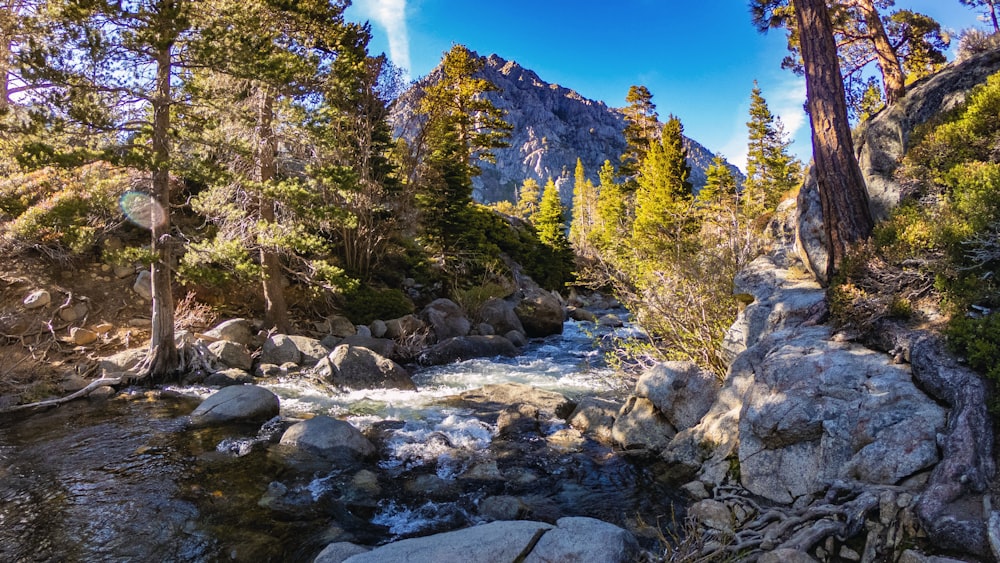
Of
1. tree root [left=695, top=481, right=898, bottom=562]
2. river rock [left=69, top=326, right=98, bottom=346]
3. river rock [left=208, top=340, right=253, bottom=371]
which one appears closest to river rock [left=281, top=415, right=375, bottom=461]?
tree root [left=695, top=481, right=898, bottom=562]

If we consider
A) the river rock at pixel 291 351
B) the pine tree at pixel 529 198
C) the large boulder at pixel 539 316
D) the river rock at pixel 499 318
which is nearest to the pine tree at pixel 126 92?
the river rock at pixel 291 351

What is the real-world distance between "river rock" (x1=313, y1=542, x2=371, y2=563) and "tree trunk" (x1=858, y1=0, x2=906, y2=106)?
37.5ft

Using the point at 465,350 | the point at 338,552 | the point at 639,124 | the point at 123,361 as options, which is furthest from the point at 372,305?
the point at 639,124

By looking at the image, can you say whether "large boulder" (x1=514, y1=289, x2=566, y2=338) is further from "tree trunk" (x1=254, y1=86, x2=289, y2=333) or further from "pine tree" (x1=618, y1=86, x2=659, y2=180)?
"pine tree" (x1=618, y1=86, x2=659, y2=180)

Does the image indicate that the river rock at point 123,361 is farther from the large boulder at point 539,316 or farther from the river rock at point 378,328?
the large boulder at point 539,316

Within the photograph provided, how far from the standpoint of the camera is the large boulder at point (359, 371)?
11086 mm

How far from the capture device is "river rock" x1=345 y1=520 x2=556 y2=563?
12.8 feet

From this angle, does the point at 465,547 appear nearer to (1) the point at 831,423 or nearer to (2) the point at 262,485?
(2) the point at 262,485

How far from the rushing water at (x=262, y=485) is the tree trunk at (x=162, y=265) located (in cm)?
147

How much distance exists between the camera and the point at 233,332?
42.7 ft

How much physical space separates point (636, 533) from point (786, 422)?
1957mm

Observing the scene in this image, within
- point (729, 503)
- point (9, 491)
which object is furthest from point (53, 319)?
point (729, 503)

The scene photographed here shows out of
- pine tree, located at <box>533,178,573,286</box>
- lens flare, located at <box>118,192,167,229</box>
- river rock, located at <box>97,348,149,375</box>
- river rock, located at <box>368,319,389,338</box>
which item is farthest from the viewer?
pine tree, located at <box>533,178,573,286</box>

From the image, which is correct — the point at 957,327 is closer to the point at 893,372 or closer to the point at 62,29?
the point at 893,372
